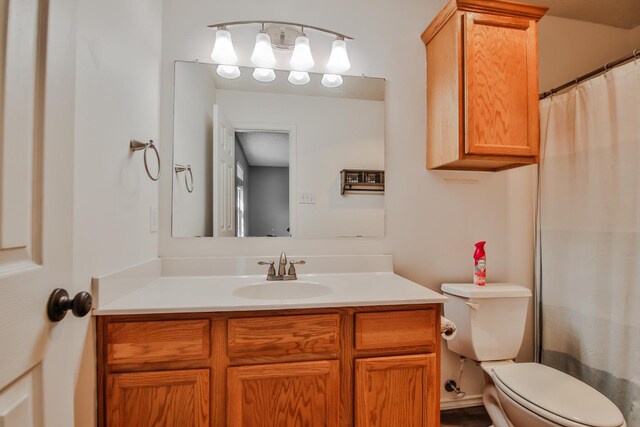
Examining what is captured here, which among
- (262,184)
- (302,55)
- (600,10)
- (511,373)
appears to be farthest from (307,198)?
(600,10)

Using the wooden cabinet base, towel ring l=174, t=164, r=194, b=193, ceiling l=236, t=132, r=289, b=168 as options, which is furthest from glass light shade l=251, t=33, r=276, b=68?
the wooden cabinet base

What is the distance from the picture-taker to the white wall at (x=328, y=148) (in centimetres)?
165

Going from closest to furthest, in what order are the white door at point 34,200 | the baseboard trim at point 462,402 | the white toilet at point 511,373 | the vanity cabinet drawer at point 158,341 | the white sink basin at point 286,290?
1. the white door at point 34,200
2. the vanity cabinet drawer at point 158,341
3. the white toilet at point 511,373
4. the white sink basin at point 286,290
5. the baseboard trim at point 462,402

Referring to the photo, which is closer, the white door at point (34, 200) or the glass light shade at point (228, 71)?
the white door at point (34, 200)

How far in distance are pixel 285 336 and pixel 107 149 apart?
35.8 inches

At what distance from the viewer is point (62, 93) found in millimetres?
636

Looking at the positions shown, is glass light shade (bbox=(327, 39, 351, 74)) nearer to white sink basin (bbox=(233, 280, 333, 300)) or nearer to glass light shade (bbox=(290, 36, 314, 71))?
glass light shade (bbox=(290, 36, 314, 71))

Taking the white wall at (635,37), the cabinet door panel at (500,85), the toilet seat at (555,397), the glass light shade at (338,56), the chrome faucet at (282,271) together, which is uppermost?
the white wall at (635,37)

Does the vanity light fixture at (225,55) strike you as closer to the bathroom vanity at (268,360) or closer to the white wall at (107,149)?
the white wall at (107,149)

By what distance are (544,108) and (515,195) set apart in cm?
52

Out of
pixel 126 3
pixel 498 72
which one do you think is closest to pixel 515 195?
pixel 498 72

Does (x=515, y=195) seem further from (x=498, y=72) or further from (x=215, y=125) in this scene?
(x=215, y=125)

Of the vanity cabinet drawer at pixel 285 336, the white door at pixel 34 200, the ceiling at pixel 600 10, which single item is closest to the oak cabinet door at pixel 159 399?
the vanity cabinet drawer at pixel 285 336

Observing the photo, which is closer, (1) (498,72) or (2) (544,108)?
(1) (498,72)
